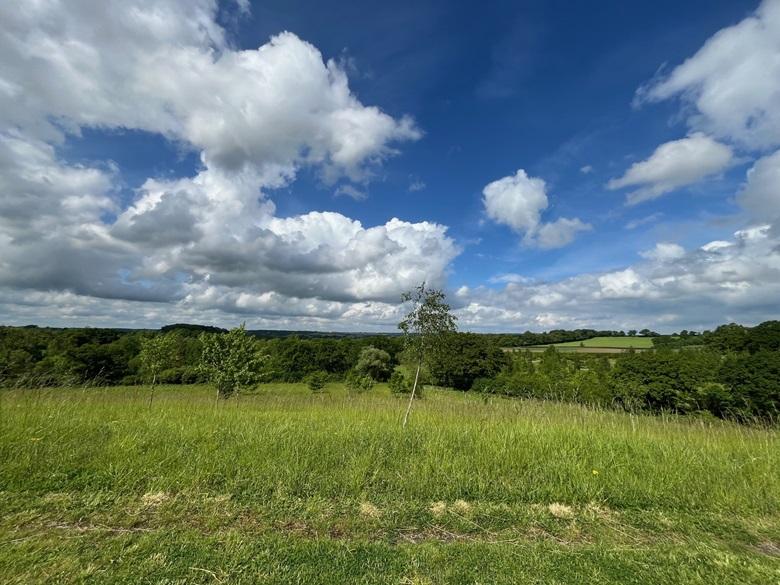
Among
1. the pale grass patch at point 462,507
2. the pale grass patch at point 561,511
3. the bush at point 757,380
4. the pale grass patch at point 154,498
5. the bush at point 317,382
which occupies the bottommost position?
the bush at point 317,382

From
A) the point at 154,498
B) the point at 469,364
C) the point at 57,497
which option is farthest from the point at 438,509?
the point at 469,364

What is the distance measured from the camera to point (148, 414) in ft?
25.5

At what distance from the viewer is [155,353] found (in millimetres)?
19797

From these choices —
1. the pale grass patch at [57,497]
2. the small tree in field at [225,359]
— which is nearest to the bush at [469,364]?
the small tree in field at [225,359]

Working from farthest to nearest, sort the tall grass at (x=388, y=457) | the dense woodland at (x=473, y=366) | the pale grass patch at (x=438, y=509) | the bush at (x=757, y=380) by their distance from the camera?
1. the bush at (x=757, y=380)
2. the dense woodland at (x=473, y=366)
3. the tall grass at (x=388, y=457)
4. the pale grass patch at (x=438, y=509)

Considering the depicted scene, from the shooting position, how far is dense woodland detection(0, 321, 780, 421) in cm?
1212

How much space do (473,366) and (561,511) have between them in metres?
69.9

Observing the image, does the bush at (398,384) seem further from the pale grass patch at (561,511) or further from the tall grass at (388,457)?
the pale grass patch at (561,511)

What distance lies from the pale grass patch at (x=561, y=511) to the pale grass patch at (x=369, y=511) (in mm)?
2015

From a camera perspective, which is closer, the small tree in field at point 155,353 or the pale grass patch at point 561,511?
the pale grass patch at point 561,511

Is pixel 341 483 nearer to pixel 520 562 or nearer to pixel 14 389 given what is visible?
pixel 520 562

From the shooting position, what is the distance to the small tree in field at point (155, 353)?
1955 cm

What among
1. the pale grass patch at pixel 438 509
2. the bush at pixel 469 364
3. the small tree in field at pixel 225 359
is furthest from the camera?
the bush at pixel 469 364

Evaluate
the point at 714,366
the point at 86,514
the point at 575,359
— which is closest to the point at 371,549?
the point at 86,514
